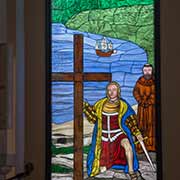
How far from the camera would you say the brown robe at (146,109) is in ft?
5.48

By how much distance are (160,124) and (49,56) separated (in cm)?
59

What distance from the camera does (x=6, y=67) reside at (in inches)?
54.4

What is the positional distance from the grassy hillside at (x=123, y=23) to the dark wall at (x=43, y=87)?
0.25 feet

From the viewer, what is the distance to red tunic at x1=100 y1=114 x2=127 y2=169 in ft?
5.50

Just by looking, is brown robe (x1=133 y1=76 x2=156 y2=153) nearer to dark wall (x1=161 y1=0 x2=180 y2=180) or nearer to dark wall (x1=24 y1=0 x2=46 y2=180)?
dark wall (x1=161 y1=0 x2=180 y2=180)

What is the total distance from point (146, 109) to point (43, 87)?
484mm

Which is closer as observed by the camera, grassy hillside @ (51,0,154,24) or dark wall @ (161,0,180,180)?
dark wall @ (161,0,180,180)

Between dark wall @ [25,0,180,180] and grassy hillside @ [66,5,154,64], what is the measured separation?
0.08 metres

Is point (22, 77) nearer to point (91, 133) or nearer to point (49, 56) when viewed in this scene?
point (49, 56)

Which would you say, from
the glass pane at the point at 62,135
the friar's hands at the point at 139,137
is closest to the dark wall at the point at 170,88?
the friar's hands at the point at 139,137

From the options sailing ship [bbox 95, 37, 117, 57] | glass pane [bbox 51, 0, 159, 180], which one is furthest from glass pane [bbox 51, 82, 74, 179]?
sailing ship [bbox 95, 37, 117, 57]

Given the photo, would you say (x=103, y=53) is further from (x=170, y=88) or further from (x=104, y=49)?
(x=170, y=88)

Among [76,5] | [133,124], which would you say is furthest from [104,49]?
[133,124]

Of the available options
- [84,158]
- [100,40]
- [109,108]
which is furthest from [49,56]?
[84,158]
